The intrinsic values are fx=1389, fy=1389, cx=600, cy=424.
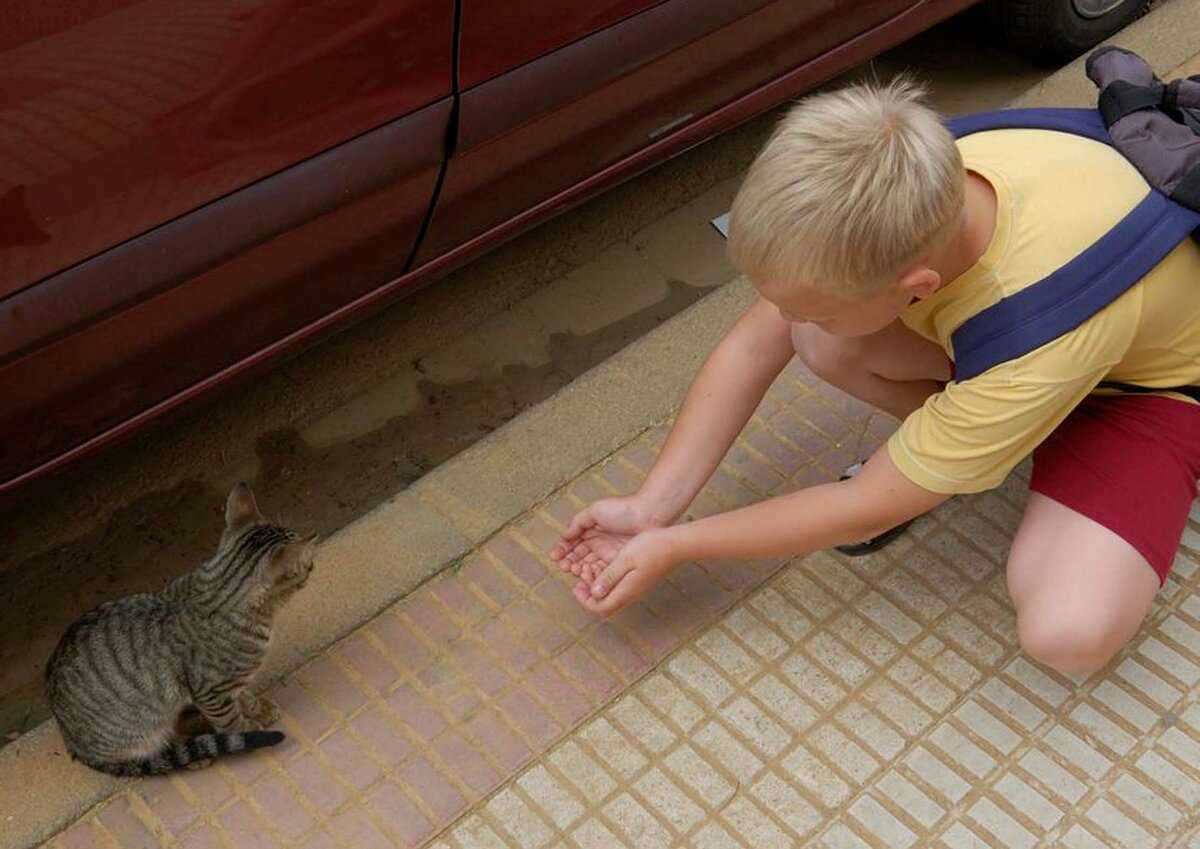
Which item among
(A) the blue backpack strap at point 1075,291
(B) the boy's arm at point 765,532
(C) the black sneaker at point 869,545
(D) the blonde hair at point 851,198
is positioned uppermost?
(D) the blonde hair at point 851,198

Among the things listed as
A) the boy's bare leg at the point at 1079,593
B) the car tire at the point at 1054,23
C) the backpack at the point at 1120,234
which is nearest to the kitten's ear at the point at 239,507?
the backpack at the point at 1120,234

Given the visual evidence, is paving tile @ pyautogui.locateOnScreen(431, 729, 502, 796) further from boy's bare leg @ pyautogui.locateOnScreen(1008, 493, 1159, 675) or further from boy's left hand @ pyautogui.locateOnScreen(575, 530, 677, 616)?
boy's bare leg @ pyautogui.locateOnScreen(1008, 493, 1159, 675)

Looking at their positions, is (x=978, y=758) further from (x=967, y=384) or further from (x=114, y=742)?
(x=114, y=742)

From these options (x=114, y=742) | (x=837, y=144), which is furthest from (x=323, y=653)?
(x=837, y=144)

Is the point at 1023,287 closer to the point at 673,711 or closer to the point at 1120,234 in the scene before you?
the point at 1120,234

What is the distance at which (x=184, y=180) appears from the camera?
230 centimetres

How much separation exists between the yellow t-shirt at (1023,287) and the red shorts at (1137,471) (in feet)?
0.66

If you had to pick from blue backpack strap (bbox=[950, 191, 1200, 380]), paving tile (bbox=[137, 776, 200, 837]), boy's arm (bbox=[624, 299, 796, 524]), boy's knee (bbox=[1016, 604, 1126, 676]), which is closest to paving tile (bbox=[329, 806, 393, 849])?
paving tile (bbox=[137, 776, 200, 837])

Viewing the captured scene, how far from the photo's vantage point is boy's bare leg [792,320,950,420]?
2506mm

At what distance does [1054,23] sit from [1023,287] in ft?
7.58

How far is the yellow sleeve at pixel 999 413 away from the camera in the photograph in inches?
84.0

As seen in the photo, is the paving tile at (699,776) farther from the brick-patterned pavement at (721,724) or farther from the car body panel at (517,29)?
the car body panel at (517,29)

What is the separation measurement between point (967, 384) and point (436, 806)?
1123 mm

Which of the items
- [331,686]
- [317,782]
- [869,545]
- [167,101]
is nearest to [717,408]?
[869,545]
